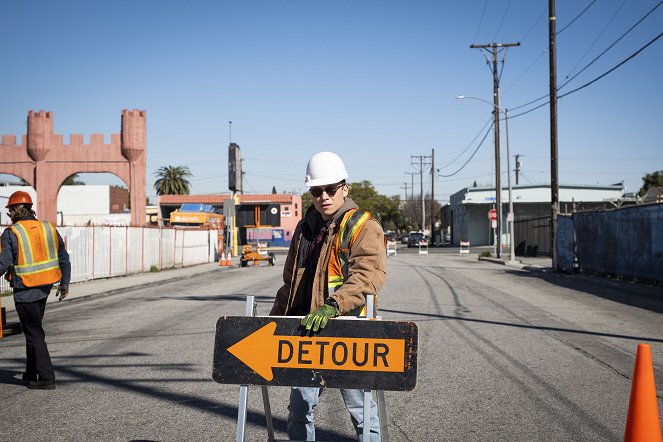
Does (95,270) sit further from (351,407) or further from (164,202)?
(164,202)

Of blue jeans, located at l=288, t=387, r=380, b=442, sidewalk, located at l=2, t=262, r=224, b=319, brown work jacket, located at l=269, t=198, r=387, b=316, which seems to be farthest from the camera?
sidewalk, located at l=2, t=262, r=224, b=319

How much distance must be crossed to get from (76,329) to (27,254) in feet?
15.4

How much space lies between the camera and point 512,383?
22.6ft

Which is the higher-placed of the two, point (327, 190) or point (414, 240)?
point (327, 190)

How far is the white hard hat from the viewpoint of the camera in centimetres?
387

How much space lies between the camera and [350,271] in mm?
3645

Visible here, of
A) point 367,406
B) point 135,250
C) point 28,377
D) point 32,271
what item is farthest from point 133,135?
point 367,406

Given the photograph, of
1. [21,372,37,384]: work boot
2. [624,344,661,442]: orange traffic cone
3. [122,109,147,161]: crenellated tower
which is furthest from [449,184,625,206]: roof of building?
[624,344,661,442]: orange traffic cone

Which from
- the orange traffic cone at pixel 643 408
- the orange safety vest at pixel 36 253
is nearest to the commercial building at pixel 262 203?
the orange safety vest at pixel 36 253

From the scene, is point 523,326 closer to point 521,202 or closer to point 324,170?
point 324,170

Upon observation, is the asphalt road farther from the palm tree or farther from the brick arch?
the palm tree

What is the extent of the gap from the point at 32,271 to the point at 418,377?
406 cm

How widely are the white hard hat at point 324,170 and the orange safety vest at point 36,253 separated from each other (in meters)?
4.20

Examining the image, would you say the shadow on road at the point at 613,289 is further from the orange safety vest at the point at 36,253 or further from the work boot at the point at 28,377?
the work boot at the point at 28,377
